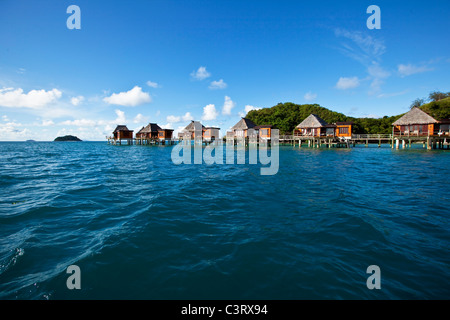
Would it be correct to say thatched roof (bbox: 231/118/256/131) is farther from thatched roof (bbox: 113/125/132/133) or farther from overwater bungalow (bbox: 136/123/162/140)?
thatched roof (bbox: 113/125/132/133)

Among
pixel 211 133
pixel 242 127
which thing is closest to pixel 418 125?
pixel 242 127

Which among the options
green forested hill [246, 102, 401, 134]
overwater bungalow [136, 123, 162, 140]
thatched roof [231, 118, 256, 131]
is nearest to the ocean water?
thatched roof [231, 118, 256, 131]

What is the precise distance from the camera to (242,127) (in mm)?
51094

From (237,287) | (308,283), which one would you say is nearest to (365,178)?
(308,283)

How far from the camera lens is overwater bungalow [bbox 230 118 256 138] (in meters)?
50.4

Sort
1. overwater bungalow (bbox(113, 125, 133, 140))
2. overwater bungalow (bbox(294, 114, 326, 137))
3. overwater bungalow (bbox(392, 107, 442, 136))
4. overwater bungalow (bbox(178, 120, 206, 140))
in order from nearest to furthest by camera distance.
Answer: overwater bungalow (bbox(392, 107, 442, 136)) → overwater bungalow (bbox(294, 114, 326, 137)) → overwater bungalow (bbox(178, 120, 206, 140)) → overwater bungalow (bbox(113, 125, 133, 140))

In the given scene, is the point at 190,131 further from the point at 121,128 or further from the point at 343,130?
the point at 343,130

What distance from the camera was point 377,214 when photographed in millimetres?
7062

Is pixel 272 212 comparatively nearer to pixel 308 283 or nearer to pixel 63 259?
pixel 308 283

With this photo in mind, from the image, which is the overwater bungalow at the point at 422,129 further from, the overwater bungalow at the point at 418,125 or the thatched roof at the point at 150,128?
the thatched roof at the point at 150,128

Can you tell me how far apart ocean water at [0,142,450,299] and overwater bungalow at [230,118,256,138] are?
4160cm

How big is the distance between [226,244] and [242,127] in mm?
47429

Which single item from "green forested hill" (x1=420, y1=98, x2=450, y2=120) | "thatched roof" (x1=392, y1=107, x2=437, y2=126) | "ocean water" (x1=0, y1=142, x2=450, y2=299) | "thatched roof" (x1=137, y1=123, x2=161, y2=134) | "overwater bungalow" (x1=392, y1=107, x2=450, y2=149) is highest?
"green forested hill" (x1=420, y1=98, x2=450, y2=120)

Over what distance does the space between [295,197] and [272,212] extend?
229 centimetres
